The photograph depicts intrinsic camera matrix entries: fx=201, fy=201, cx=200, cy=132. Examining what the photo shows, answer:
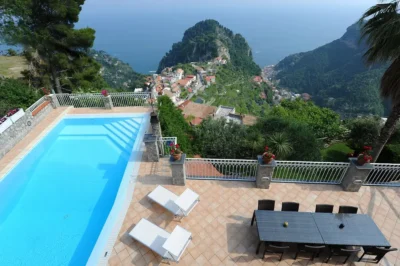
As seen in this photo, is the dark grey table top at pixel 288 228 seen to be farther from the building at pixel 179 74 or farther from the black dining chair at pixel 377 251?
the building at pixel 179 74

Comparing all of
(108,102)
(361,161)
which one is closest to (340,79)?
(361,161)

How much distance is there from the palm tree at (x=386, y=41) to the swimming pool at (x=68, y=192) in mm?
9769

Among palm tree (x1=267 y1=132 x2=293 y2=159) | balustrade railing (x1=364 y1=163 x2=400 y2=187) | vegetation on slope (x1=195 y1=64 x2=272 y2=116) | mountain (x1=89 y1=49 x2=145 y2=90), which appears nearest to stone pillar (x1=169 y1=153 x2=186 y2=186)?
palm tree (x1=267 y1=132 x2=293 y2=159)

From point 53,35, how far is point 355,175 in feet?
65.9

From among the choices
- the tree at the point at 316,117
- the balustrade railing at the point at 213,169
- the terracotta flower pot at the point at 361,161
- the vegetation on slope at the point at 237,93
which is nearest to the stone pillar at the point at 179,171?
the balustrade railing at the point at 213,169

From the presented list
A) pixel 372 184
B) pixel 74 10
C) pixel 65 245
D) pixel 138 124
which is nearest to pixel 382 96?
pixel 372 184

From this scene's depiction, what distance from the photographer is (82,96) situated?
12.0m

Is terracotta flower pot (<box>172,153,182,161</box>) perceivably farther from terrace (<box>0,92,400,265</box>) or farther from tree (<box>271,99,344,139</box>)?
tree (<box>271,99,344,139</box>)

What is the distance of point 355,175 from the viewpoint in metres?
6.76

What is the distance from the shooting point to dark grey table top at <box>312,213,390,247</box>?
16.3 ft

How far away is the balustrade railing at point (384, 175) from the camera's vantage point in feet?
22.2

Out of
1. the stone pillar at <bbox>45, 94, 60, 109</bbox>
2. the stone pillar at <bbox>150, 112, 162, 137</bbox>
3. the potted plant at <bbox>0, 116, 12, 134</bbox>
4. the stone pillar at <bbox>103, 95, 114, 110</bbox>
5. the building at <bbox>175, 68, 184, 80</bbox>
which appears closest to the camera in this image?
the stone pillar at <bbox>150, 112, 162, 137</bbox>

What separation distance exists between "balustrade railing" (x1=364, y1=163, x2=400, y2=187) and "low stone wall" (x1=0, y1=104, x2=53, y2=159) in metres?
14.8

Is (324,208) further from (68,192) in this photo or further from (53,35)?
(53,35)
